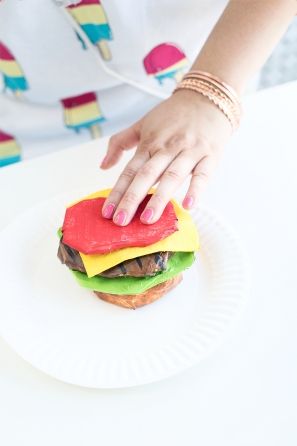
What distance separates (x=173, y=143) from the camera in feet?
3.08

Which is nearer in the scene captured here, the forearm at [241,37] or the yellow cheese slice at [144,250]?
the yellow cheese slice at [144,250]

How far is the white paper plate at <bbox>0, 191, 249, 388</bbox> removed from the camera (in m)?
0.69

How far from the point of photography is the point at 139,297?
793 mm

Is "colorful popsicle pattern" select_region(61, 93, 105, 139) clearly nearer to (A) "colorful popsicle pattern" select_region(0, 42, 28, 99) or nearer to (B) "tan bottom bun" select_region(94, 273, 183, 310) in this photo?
(A) "colorful popsicle pattern" select_region(0, 42, 28, 99)

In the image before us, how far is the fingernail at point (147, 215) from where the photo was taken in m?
0.78

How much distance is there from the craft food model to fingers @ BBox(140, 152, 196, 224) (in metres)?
0.02

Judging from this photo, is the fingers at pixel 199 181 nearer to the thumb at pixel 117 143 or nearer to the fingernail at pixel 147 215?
the fingernail at pixel 147 215

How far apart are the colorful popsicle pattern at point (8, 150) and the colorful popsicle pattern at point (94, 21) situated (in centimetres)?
41

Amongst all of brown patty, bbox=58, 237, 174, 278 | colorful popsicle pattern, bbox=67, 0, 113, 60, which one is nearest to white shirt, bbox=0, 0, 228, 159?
colorful popsicle pattern, bbox=67, 0, 113, 60

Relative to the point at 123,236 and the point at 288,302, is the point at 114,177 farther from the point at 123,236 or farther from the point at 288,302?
the point at 288,302

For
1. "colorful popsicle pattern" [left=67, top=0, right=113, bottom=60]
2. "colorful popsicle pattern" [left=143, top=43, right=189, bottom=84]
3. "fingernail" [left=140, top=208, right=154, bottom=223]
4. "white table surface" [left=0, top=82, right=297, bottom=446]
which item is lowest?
"white table surface" [left=0, top=82, right=297, bottom=446]

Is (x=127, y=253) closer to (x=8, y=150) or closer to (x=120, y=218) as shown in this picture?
(x=120, y=218)

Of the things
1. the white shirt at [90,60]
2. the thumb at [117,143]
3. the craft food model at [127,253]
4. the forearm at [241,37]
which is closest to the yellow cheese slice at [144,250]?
the craft food model at [127,253]

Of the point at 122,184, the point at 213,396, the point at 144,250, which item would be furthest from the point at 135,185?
the point at 213,396
